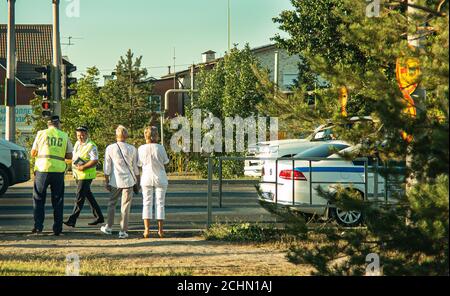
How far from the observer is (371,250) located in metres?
6.98

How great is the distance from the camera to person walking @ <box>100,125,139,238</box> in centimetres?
1331

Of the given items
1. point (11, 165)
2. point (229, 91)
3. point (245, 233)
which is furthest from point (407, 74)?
point (229, 91)

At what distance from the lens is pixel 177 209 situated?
18.3 meters

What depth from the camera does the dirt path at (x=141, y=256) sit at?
976 centimetres

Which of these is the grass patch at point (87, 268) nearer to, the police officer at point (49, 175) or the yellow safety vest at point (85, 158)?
the police officer at point (49, 175)

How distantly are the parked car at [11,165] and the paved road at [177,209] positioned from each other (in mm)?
495

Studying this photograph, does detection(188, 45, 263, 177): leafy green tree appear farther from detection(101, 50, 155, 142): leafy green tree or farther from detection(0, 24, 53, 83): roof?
detection(0, 24, 53, 83): roof

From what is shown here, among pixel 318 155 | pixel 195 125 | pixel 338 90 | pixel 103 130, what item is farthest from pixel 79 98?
pixel 338 90

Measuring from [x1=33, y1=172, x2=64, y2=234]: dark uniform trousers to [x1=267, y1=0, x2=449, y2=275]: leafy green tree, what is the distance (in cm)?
573

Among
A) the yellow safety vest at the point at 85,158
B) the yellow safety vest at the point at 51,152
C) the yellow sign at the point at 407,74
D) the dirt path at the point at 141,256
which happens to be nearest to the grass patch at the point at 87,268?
the dirt path at the point at 141,256

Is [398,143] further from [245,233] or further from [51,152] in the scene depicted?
[51,152]

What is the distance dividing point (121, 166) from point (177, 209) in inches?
199

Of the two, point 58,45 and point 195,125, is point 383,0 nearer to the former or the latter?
point 58,45
